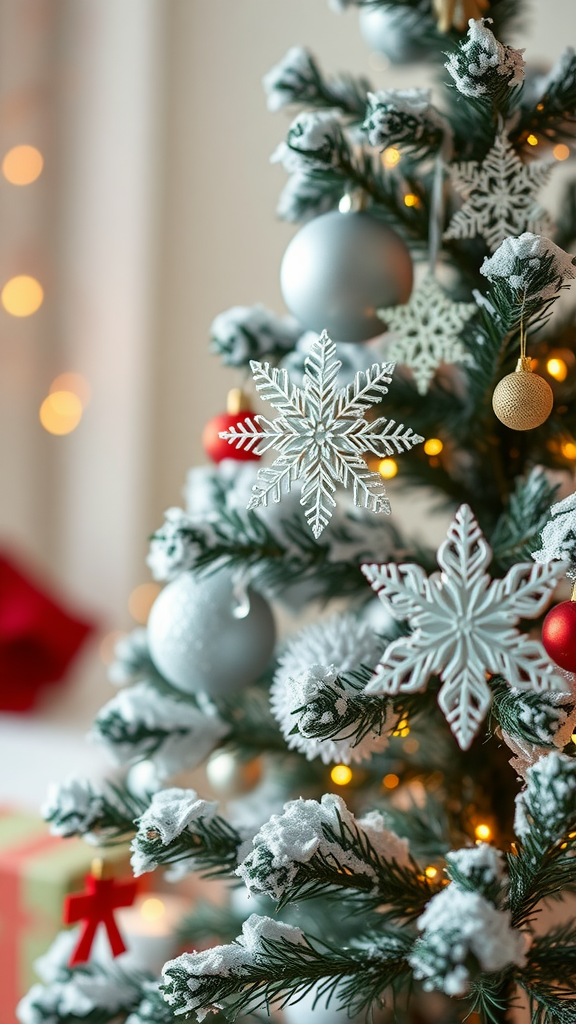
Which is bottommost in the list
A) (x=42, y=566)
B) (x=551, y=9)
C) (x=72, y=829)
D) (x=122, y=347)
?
(x=72, y=829)

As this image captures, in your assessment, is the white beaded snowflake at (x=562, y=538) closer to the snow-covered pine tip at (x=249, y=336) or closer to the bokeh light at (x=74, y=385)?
the snow-covered pine tip at (x=249, y=336)

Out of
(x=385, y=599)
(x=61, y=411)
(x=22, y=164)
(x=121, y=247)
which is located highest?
(x=22, y=164)

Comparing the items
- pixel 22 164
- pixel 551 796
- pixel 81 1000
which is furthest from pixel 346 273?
pixel 22 164

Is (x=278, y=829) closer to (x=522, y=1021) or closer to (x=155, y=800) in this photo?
(x=155, y=800)

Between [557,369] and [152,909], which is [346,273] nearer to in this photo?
[557,369]

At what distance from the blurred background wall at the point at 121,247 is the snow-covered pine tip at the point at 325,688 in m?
0.81

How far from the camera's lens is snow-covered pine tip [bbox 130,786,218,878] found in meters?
0.49

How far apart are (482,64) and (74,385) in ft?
3.47

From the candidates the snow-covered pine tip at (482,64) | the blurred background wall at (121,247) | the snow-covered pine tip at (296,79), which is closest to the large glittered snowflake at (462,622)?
the snow-covered pine tip at (482,64)

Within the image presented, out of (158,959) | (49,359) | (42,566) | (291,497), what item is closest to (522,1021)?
(158,959)

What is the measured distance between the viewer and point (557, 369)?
1.98 ft

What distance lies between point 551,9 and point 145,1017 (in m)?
1.10

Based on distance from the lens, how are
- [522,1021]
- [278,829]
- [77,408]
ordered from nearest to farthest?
[278,829] → [522,1021] → [77,408]

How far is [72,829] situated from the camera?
577 mm
